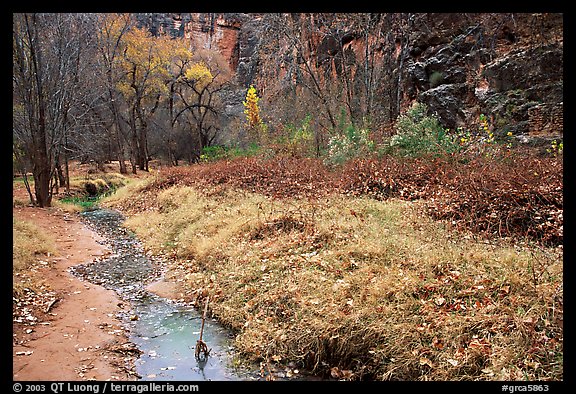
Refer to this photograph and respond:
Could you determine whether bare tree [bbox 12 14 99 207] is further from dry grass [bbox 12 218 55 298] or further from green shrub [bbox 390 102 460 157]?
green shrub [bbox 390 102 460 157]

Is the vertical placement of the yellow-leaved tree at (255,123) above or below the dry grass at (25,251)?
above

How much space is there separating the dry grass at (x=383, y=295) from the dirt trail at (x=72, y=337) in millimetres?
1445

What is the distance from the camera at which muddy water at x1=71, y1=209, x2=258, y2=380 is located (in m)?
4.63

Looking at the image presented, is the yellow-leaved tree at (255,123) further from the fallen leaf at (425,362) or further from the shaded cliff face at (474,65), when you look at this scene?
the fallen leaf at (425,362)

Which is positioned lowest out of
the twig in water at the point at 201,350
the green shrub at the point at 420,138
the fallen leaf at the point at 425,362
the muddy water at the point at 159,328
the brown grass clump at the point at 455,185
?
the muddy water at the point at 159,328

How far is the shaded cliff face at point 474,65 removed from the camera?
9.91m

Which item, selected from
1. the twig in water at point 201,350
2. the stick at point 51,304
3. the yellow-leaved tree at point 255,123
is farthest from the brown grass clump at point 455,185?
the stick at point 51,304

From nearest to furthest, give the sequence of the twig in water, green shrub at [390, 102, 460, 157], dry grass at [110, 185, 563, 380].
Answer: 1. dry grass at [110, 185, 563, 380]
2. the twig in water
3. green shrub at [390, 102, 460, 157]

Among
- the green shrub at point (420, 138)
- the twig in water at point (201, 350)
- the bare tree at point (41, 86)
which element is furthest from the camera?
the bare tree at point (41, 86)

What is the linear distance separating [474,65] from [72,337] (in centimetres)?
1230

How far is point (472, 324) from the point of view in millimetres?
4211

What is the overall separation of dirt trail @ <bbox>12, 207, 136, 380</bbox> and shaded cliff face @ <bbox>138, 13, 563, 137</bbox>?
32.9 feet

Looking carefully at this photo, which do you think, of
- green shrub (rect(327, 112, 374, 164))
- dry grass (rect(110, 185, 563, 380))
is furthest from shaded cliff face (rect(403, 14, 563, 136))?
dry grass (rect(110, 185, 563, 380))
